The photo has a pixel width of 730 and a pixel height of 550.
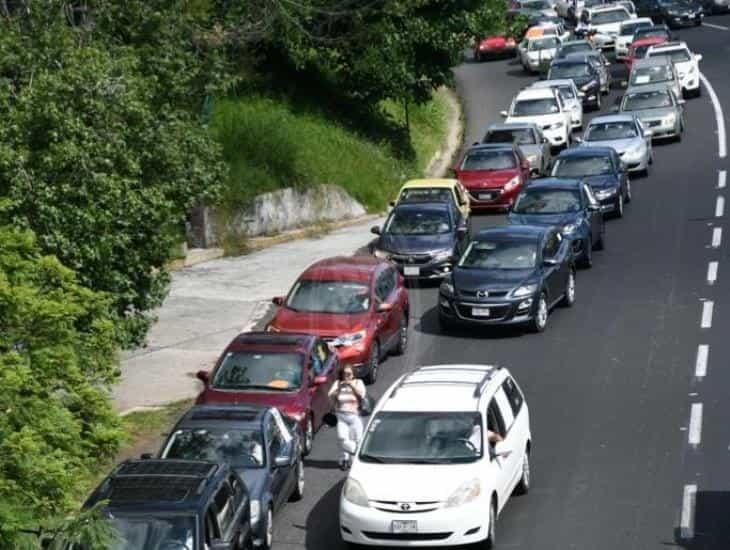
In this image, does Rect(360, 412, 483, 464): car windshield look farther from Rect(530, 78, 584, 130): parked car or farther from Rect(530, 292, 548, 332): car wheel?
Rect(530, 78, 584, 130): parked car

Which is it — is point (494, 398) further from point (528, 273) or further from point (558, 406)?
point (528, 273)

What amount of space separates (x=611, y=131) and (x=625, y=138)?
560 mm

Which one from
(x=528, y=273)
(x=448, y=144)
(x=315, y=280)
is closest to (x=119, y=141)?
(x=315, y=280)

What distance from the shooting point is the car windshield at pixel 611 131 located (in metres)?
42.8

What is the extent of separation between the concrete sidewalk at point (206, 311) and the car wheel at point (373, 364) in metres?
2.60

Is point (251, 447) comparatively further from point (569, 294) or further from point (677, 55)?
point (677, 55)

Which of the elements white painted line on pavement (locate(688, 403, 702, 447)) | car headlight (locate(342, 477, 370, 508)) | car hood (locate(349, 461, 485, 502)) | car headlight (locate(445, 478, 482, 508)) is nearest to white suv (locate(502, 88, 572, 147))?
white painted line on pavement (locate(688, 403, 702, 447))

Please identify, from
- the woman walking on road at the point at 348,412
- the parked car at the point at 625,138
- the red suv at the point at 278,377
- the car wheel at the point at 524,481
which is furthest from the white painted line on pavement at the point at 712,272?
the car wheel at the point at 524,481

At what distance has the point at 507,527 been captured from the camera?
1909cm

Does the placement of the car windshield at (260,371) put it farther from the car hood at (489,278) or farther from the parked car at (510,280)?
the car hood at (489,278)

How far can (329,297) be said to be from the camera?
1065 inches

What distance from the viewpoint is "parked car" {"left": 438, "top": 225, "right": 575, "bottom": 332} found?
28047 millimetres

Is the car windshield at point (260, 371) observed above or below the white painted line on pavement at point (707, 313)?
above

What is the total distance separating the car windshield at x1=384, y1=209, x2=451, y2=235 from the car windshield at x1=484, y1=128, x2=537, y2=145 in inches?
411
